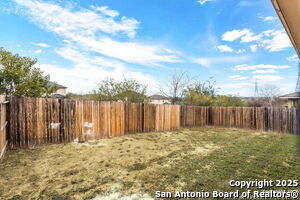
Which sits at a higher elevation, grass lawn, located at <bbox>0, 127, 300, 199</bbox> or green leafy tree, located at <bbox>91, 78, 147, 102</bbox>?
green leafy tree, located at <bbox>91, 78, 147, 102</bbox>

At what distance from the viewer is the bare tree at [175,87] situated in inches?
643

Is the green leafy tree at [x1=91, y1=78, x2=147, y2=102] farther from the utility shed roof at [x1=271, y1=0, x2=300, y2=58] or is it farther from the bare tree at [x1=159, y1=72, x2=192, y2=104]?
the utility shed roof at [x1=271, y1=0, x2=300, y2=58]

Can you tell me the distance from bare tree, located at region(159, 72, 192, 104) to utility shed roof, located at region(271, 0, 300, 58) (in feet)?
47.7

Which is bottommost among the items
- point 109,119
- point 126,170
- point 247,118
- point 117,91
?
point 126,170

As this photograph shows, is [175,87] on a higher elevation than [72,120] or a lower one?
higher

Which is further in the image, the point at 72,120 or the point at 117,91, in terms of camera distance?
the point at 117,91

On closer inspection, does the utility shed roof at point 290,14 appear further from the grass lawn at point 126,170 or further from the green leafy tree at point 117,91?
the green leafy tree at point 117,91

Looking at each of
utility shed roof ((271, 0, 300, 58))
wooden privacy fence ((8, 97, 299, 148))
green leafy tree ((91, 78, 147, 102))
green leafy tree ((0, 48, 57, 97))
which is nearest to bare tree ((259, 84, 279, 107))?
wooden privacy fence ((8, 97, 299, 148))

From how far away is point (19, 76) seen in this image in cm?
762

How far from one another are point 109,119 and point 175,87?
11.0m

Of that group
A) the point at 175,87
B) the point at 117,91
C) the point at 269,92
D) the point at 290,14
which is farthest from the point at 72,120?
the point at 269,92

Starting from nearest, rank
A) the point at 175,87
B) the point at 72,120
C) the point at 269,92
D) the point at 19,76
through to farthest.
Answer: the point at 72,120, the point at 19,76, the point at 175,87, the point at 269,92

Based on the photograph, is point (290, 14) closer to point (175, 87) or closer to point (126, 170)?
point (126, 170)

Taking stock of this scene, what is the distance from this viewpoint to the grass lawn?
2.48m
